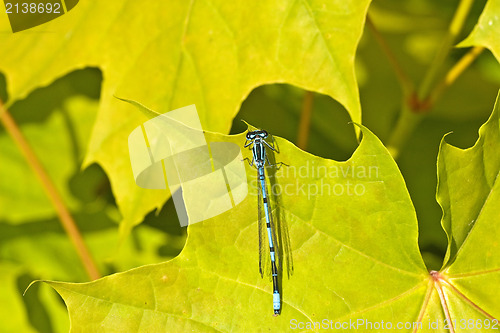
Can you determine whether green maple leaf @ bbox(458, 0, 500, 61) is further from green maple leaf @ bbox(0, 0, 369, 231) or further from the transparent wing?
the transparent wing

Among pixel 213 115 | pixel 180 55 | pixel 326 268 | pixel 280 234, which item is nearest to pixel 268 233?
pixel 280 234

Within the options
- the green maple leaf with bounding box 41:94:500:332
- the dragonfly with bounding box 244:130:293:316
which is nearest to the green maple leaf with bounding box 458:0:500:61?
the green maple leaf with bounding box 41:94:500:332

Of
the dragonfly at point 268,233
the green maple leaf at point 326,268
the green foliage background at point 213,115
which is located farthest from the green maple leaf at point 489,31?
the dragonfly at point 268,233

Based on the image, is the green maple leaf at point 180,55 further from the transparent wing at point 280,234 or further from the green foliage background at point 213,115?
the transparent wing at point 280,234

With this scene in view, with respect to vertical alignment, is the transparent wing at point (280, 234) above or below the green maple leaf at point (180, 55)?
below

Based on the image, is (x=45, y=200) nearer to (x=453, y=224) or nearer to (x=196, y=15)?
(x=196, y=15)

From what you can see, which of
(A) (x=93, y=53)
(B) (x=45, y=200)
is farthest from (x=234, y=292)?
(B) (x=45, y=200)

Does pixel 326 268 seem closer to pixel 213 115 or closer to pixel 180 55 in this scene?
pixel 213 115
